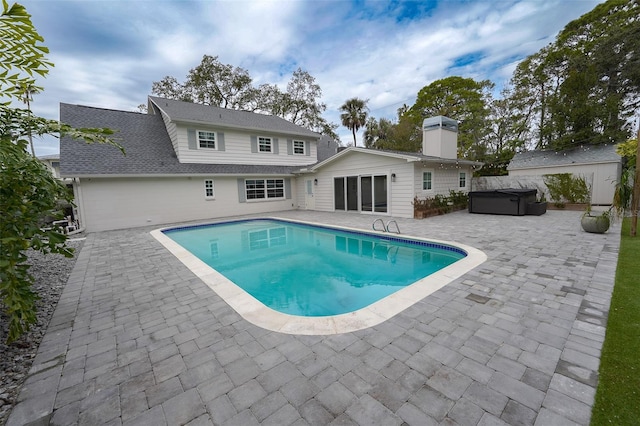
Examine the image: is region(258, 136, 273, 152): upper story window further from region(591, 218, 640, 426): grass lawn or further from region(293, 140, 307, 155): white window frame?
region(591, 218, 640, 426): grass lawn

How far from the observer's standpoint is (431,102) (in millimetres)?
26703

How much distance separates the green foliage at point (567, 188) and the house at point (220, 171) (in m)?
3.46

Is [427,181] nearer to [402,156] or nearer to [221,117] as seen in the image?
[402,156]

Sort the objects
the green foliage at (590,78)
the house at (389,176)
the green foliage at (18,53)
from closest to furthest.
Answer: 1. the green foliage at (18,53)
2. the house at (389,176)
3. the green foliage at (590,78)

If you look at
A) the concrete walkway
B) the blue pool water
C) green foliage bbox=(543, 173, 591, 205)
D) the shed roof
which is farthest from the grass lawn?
green foliage bbox=(543, 173, 591, 205)

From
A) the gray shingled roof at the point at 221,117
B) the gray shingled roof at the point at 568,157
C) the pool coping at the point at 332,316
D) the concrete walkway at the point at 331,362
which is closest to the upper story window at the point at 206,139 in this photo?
the gray shingled roof at the point at 221,117

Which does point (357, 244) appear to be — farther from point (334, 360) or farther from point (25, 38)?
point (25, 38)

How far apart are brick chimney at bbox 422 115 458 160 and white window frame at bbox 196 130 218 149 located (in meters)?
11.0

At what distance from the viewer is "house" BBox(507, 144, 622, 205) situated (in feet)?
43.8

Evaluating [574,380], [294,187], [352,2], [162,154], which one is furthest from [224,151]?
[574,380]

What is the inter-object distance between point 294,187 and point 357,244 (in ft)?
29.9

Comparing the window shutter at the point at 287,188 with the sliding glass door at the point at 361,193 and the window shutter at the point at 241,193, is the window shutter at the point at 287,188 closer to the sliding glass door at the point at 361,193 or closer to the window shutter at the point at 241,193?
the window shutter at the point at 241,193

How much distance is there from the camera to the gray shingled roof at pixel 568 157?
45.3 feet

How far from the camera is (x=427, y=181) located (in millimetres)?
11609
